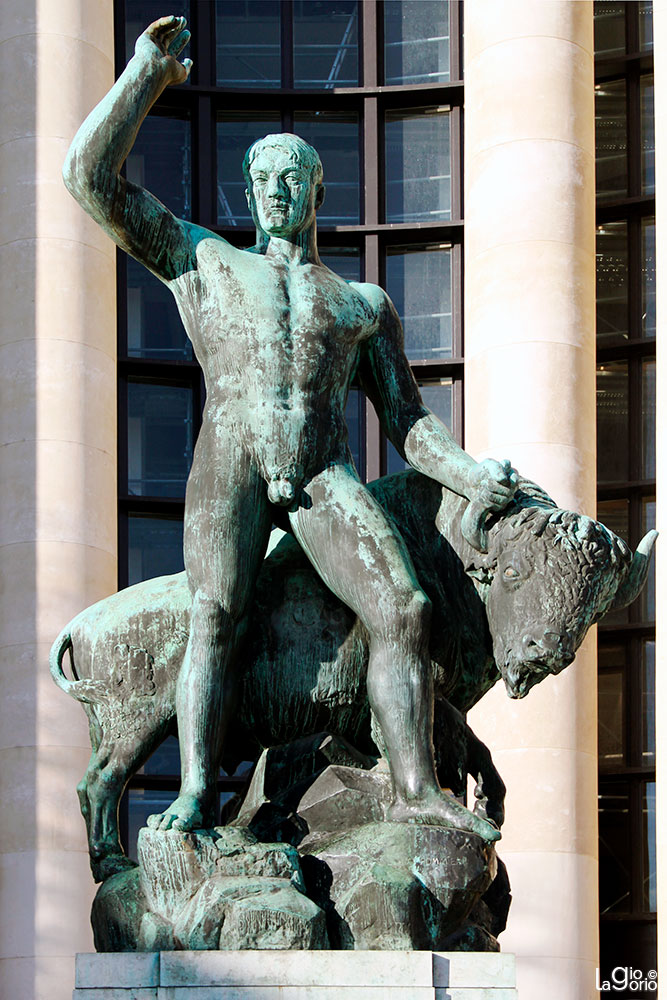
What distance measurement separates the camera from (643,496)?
79.7 ft

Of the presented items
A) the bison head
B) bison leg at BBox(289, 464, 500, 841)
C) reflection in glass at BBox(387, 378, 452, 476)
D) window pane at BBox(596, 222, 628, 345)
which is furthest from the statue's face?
window pane at BBox(596, 222, 628, 345)

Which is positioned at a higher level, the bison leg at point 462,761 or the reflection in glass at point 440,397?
the reflection in glass at point 440,397

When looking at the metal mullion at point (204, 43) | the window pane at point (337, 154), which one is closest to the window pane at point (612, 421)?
the window pane at point (337, 154)

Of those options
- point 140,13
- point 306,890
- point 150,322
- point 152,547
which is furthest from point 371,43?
point 306,890

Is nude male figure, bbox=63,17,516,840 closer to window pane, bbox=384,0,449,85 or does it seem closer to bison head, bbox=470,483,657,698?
bison head, bbox=470,483,657,698

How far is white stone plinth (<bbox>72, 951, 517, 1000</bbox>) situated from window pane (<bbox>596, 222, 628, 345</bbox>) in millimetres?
17831

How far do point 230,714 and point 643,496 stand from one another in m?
16.1

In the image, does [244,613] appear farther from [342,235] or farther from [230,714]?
[342,235]

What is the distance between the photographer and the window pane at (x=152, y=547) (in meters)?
23.7

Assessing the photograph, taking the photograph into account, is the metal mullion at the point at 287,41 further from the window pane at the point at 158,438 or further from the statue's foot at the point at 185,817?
the statue's foot at the point at 185,817

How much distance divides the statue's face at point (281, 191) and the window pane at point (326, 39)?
648 inches

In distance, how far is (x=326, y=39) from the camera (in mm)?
25281
